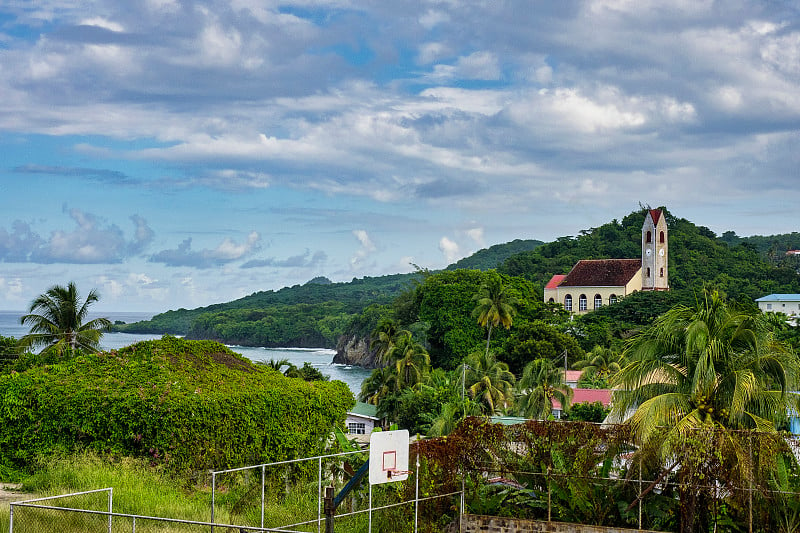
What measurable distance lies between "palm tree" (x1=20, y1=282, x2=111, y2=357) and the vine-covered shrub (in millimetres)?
24089

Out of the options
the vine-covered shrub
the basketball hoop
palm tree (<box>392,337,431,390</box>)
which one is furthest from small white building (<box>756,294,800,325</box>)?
the basketball hoop

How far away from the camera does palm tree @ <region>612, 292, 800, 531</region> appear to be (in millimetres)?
16094

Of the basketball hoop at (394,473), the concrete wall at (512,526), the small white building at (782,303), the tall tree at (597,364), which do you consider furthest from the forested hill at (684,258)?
the basketball hoop at (394,473)

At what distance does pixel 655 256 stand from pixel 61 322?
9335cm

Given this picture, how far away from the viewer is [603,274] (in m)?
122

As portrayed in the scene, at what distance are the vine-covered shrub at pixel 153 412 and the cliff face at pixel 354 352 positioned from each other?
12030 centimetres

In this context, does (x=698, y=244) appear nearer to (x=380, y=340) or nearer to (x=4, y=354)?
(x=380, y=340)

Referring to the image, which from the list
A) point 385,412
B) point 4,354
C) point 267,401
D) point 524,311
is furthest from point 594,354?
point 267,401

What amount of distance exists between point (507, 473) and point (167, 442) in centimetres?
771

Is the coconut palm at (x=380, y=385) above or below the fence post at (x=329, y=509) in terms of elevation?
below

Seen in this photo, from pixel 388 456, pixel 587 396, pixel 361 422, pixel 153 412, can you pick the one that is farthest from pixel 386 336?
pixel 388 456

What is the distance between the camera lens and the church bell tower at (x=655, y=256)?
12350 centimetres

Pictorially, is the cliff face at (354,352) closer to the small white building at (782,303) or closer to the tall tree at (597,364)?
the small white building at (782,303)

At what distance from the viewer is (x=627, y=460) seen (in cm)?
1759
